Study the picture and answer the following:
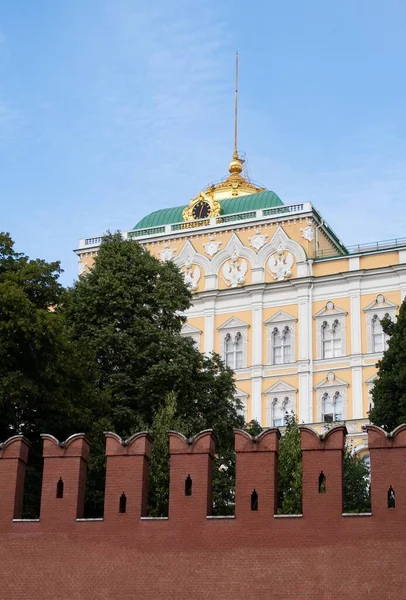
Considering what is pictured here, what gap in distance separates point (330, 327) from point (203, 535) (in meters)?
39.4

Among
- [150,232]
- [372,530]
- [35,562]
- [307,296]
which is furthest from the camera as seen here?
[150,232]

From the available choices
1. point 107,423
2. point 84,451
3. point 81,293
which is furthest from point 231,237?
point 84,451

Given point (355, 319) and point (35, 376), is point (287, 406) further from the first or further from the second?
point (35, 376)

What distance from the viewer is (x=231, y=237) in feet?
215

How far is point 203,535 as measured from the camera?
23.3m

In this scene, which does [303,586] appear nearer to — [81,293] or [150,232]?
[81,293]

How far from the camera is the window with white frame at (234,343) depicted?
63062 mm

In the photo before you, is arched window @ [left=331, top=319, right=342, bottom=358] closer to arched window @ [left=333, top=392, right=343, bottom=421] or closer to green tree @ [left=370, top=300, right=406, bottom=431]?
arched window @ [left=333, top=392, right=343, bottom=421]

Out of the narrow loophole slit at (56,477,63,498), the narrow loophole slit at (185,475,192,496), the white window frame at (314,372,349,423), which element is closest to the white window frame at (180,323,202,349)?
the white window frame at (314,372,349,423)

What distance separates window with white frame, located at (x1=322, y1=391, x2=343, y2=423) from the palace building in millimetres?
51

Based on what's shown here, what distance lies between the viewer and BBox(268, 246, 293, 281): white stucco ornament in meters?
63.8

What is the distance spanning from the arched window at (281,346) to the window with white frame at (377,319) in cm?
431

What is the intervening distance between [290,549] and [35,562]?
17.4ft

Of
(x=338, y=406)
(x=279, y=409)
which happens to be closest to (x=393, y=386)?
(x=338, y=406)
